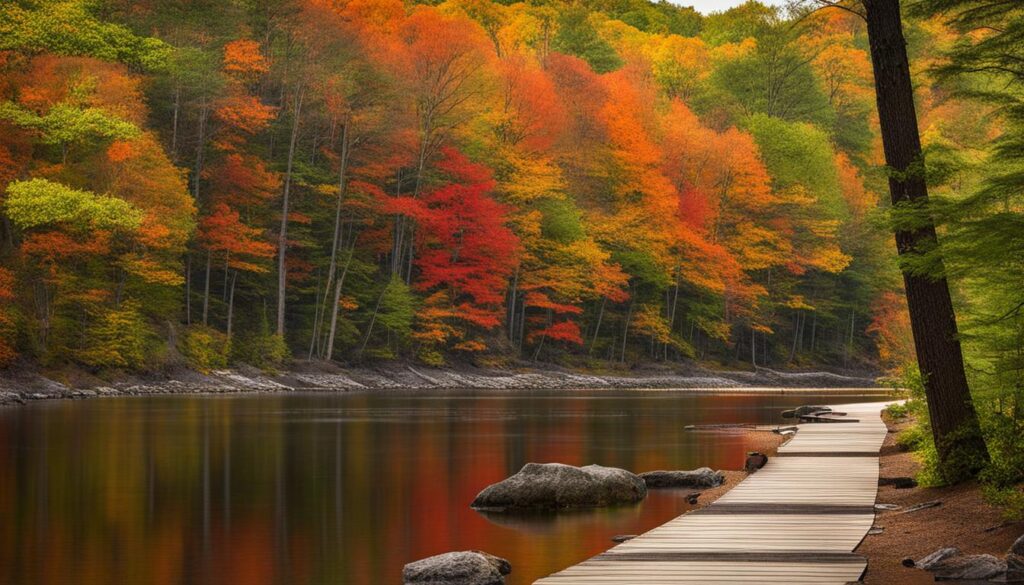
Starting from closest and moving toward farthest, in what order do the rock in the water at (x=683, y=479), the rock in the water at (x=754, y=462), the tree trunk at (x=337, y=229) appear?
1. the rock in the water at (x=754, y=462)
2. the rock in the water at (x=683, y=479)
3. the tree trunk at (x=337, y=229)

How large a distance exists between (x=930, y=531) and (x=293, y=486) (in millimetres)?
8440

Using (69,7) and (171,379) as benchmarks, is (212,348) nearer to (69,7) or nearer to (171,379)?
(171,379)

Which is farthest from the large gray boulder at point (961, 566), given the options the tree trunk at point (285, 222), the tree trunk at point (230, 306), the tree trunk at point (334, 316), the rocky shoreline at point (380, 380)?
the tree trunk at point (334, 316)

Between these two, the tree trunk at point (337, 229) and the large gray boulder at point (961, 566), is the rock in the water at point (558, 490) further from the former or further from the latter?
the tree trunk at point (337, 229)

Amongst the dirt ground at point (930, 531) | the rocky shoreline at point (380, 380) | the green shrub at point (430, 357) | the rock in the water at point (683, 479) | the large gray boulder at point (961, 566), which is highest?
the large gray boulder at point (961, 566)

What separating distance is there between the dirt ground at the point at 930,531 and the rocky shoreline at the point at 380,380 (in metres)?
27.1

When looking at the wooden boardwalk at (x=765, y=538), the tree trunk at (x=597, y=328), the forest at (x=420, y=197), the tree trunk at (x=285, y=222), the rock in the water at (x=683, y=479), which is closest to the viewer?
the wooden boardwalk at (x=765, y=538)

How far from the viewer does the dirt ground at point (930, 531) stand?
9.63 metres

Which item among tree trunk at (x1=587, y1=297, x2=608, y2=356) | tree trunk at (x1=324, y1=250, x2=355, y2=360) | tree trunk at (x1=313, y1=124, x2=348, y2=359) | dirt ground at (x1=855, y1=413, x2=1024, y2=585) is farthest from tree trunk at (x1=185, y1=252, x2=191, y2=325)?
dirt ground at (x1=855, y1=413, x2=1024, y2=585)

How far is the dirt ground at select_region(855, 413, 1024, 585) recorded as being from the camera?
963cm

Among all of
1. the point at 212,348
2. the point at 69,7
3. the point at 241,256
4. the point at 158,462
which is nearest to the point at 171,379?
the point at 212,348

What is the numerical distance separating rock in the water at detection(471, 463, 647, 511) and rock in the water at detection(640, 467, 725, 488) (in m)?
1.41

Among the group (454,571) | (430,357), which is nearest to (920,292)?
(454,571)

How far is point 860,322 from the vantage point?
7300cm
